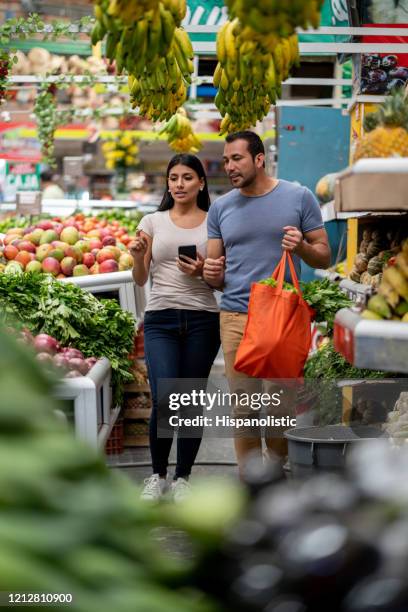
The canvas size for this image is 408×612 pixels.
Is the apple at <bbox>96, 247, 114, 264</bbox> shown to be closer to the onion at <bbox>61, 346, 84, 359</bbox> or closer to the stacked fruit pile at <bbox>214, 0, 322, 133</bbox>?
the stacked fruit pile at <bbox>214, 0, 322, 133</bbox>

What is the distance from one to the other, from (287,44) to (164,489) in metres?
2.53

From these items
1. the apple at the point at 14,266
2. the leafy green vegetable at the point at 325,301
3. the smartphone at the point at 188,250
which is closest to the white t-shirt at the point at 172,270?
the smartphone at the point at 188,250

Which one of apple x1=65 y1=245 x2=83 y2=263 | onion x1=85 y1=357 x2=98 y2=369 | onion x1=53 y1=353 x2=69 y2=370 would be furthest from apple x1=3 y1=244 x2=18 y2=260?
onion x1=53 y1=353 x2=69 y2=370

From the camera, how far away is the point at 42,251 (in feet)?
22.7

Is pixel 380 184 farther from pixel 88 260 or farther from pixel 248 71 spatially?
pixel 88 260

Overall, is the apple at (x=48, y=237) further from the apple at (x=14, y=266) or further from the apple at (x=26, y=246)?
the apple at (x=14, y=266)

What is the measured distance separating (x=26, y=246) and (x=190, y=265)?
2306mm

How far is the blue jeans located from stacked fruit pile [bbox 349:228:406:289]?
0.79 metres

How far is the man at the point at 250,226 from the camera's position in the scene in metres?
4.74

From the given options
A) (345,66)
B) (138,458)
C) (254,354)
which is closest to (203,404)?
(254,354)

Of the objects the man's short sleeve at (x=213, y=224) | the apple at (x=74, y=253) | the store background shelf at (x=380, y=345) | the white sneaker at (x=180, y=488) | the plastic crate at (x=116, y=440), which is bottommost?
the plastic crate at (x=116, y=440)

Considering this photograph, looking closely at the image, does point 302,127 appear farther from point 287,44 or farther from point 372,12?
point 287,44

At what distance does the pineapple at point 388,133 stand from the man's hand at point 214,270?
1.96 m

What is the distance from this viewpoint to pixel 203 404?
517cm
